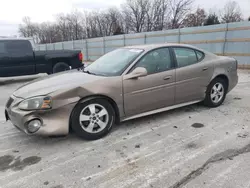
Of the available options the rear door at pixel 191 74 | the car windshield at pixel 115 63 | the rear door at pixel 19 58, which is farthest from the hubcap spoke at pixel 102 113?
the rear door at pixel 19 58

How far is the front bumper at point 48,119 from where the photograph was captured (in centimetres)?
275

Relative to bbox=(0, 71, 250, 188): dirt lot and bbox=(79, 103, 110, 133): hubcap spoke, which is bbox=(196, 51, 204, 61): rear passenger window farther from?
bbox=(79, 103, 110, 133): hubcap spoke

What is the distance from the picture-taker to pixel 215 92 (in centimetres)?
434

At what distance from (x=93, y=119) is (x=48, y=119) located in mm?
658

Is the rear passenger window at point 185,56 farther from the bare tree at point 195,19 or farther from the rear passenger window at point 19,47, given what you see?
the bare tree at point 195,19

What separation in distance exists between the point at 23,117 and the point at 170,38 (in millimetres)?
12019

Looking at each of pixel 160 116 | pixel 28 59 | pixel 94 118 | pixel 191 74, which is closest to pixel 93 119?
pixel 94 118

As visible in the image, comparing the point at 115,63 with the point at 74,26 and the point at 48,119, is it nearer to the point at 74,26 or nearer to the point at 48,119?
the point at 48,119

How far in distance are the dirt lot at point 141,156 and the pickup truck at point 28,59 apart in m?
4.89

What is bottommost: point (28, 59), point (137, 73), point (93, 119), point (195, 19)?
point (93, 119)

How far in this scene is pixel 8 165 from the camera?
2553mm

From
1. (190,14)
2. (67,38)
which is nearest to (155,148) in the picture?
(190,14)

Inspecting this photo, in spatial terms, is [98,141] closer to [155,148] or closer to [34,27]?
[155,148]

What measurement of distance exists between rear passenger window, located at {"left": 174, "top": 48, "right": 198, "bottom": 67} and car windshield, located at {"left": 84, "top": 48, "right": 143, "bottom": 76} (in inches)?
31.0
